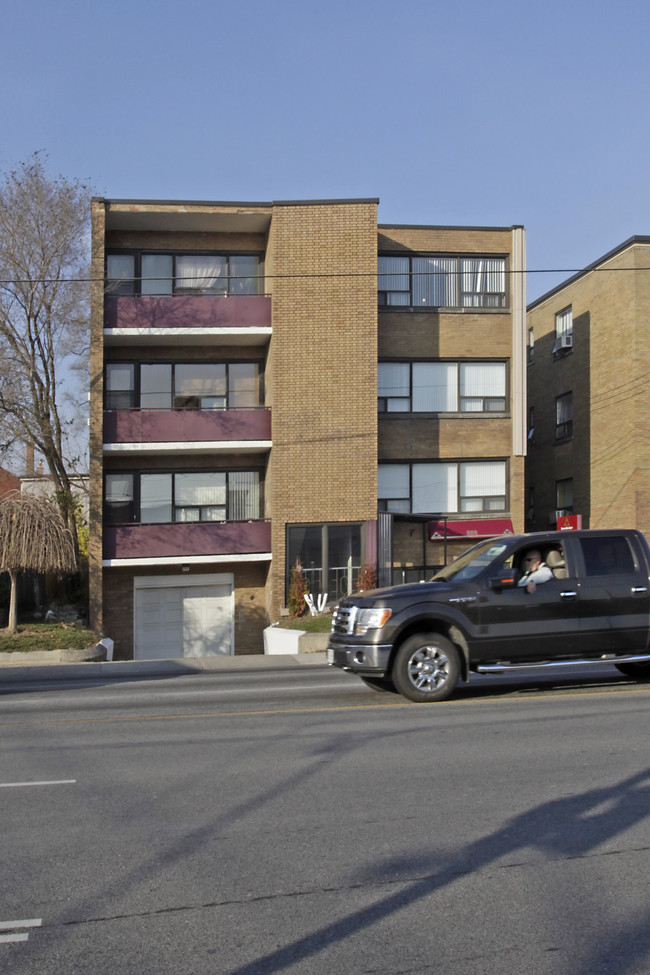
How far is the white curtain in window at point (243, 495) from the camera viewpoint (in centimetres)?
2908

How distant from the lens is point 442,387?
2912 cm

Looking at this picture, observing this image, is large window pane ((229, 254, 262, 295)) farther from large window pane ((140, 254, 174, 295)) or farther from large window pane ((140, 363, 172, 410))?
large window pane ((140, 363, 172, 410))

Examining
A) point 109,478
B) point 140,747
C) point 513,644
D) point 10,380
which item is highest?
point 10,380

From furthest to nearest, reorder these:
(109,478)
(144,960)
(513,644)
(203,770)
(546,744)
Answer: (109,478)
(513,644)
(546,744)
(203,770)
(144,960)

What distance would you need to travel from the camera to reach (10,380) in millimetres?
27297

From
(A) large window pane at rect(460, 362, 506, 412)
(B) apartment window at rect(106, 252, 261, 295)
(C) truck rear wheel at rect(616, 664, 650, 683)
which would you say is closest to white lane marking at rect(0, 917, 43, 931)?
(C) truck rear wheel at rect(616, 664, 650, 683)

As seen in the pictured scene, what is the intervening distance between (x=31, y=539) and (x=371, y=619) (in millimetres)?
13642

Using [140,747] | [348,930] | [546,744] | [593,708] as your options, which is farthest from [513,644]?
[348,930]

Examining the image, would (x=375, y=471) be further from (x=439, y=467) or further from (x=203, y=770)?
(x=203, y=770)

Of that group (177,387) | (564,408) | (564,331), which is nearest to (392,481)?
(177,387)

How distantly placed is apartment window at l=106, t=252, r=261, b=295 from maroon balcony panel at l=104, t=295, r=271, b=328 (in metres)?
1.01

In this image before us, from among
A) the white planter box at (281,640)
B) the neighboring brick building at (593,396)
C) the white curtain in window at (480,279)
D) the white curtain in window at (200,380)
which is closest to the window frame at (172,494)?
the white curtain in window at (200,380)

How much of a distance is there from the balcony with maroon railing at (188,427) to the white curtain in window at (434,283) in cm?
577

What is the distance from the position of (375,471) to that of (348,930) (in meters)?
23.3
